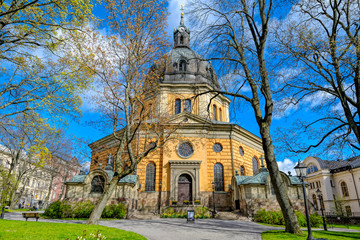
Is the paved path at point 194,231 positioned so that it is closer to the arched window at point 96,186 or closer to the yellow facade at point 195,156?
the arched window at point 96,186

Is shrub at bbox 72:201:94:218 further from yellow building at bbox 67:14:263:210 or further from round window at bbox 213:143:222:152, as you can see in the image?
round window at bbox 213:143:222:152

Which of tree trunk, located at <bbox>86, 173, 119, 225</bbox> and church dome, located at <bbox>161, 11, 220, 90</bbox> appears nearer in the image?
tree trunk, located at <bbox>86, 173, 119, 225</bbox>

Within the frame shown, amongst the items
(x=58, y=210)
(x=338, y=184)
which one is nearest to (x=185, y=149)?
(x=58, y=210)

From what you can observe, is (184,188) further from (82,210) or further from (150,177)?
(82,210)

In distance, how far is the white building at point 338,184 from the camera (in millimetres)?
36000

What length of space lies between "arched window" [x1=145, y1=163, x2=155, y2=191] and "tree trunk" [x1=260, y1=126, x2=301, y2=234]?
51.3 feet

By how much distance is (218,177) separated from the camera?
23.6 metres

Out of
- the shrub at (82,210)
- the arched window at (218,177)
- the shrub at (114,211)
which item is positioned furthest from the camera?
the arched window at (218,177)

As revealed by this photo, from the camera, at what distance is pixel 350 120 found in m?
10.7

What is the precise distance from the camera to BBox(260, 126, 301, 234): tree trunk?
348 inches

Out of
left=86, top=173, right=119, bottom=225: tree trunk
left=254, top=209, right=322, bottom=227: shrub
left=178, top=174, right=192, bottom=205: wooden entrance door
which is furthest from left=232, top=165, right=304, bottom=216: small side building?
left=86, top=173, right=119, bottom=225: tree trunk

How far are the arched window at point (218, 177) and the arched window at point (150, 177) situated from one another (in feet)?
21.5

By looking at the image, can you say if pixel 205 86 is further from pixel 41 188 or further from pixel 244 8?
pixel 41 188

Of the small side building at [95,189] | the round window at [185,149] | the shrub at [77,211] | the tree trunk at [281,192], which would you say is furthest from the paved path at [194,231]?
the round window at [185,149]
